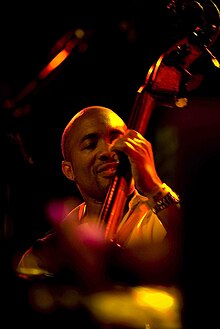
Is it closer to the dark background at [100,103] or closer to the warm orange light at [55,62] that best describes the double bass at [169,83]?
the dark background at [100,103]

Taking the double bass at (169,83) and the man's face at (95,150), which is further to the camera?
the man's face at (95,150)

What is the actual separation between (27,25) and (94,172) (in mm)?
1202

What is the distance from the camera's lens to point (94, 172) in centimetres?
225

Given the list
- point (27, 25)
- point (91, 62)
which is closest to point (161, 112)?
point (91, 62)

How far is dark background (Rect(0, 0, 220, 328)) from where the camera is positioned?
6.25ft

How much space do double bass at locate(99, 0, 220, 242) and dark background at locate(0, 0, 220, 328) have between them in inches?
1.6

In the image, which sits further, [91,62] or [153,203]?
[91,62]

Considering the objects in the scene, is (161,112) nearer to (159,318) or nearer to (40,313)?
(159,318)

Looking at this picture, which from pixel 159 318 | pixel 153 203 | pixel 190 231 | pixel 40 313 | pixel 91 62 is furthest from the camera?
pixel 91 62

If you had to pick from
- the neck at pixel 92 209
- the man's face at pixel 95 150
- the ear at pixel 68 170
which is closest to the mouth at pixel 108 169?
the man's face at pixel 95 150

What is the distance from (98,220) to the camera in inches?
77.6

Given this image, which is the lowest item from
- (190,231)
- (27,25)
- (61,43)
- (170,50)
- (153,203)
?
(190,231)

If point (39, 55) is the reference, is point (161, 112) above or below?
below

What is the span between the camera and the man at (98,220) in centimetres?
175
